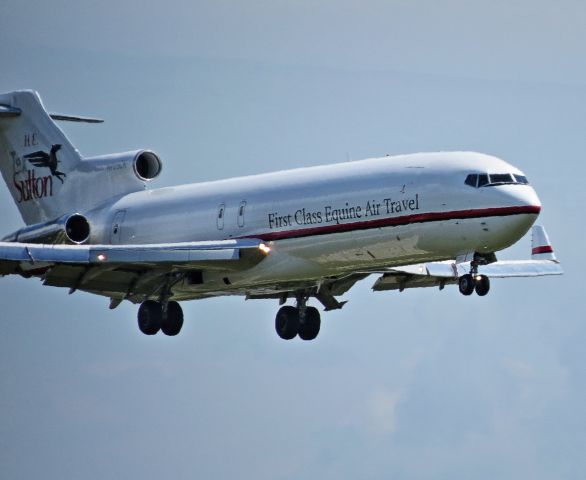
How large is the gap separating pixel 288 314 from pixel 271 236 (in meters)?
6.30

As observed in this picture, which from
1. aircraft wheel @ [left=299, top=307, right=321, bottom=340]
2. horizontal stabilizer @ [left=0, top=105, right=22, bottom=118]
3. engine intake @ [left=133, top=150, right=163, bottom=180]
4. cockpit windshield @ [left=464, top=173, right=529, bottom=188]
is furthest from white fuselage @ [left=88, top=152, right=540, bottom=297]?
horizontal stabilizer @ [left=0, top=105, right=22, bottom=118]

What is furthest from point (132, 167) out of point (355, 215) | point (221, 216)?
point (355, 215)

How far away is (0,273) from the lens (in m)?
54.7

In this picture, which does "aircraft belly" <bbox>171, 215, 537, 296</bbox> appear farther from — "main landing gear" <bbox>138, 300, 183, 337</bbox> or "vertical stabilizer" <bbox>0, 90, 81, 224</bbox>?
"vertical stabilizer" <bbox>0, 90, 81, 224</bbox>

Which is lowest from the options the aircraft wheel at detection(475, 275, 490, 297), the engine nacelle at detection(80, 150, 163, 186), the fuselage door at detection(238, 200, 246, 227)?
the aircraft wheel at detection(475, 275, 490, 297)

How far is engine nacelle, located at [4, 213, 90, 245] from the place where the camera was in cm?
5812

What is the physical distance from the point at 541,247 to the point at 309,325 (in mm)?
10269

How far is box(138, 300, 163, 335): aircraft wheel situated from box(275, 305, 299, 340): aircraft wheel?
5174 mm

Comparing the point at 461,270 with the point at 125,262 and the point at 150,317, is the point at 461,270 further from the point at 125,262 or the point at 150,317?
the point at 125,262

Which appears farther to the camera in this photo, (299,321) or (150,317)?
(299,321)

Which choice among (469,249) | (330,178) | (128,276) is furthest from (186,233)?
(469,249)

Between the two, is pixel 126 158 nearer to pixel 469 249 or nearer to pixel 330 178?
pixel 330 178

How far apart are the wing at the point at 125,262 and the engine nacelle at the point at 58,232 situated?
195 centimetres

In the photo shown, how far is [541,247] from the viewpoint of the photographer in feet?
217
